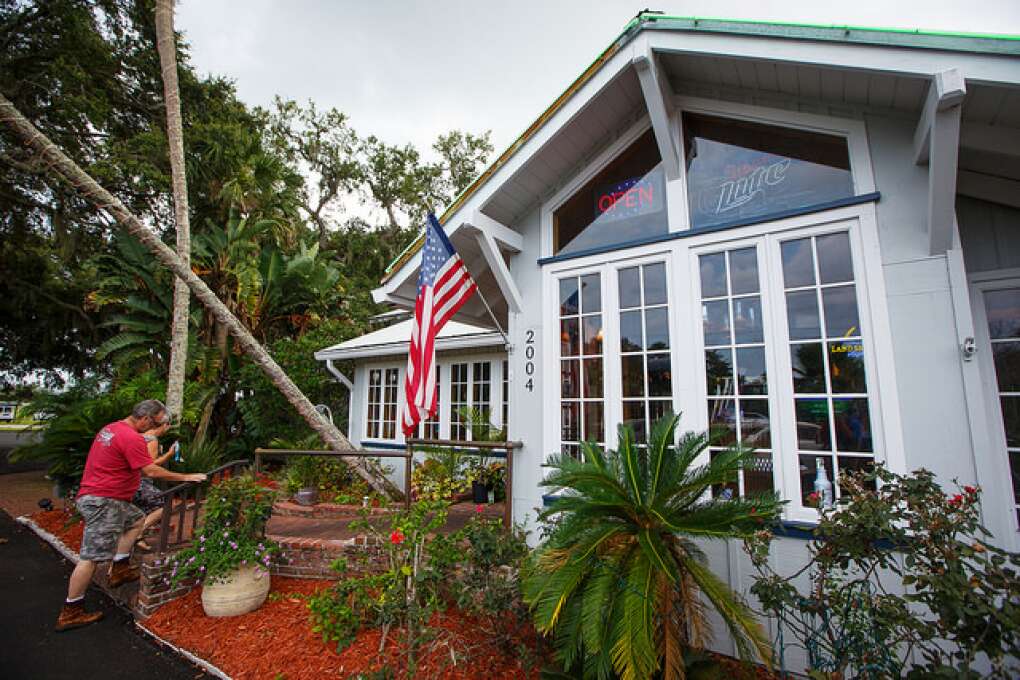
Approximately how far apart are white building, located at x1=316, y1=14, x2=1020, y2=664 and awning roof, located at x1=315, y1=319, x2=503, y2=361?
3080 millimetres

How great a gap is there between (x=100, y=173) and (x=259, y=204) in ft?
11.4

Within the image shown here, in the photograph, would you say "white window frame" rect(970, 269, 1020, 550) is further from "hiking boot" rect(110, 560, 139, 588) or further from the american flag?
"hiking boot" rect(110, 560, 139, 588)

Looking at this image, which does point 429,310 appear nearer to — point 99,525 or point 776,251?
point 776,251

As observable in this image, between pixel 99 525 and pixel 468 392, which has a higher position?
pixel 468 392

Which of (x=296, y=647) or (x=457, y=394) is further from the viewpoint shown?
(x=457, y=394)

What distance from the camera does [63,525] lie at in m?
6.90

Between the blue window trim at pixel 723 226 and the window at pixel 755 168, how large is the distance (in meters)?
0.07

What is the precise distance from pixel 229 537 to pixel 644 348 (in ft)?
14.1

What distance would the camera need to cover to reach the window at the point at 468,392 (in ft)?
27.6

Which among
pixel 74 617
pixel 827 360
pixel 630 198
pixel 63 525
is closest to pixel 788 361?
pixel 827 360

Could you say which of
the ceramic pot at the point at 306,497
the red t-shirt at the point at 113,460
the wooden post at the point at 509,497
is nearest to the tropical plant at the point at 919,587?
the wooden post at the point at 509,497

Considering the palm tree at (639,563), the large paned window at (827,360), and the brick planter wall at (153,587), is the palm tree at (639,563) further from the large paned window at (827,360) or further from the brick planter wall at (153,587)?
the brick planter wall at (153,587)

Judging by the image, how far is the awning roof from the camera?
8039 millimetres

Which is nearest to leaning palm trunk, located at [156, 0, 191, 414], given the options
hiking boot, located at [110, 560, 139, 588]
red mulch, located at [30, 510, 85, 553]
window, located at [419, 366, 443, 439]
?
red mulch, located at [30, 510, 85, 553]
